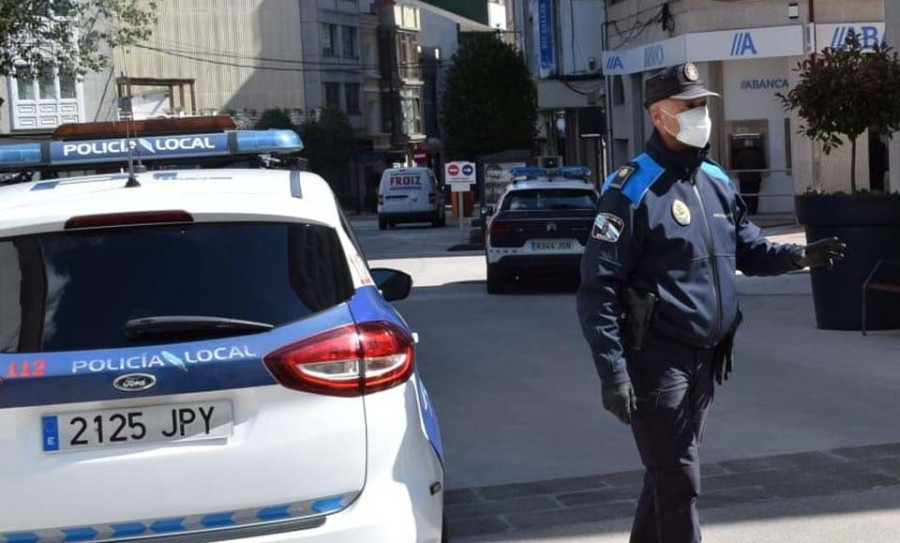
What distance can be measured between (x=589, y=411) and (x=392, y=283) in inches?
136

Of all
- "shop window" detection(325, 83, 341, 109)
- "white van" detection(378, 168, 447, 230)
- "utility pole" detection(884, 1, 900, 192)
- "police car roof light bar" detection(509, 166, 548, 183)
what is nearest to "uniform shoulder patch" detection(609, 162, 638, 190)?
"utility pole" detection(884, 1, 900, 192)

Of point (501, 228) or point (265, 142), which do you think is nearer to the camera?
point (265, 142)

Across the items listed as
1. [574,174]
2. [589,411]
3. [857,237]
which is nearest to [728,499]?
[589,411]

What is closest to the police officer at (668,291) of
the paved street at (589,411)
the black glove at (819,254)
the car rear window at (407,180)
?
the black glove at (819,254)

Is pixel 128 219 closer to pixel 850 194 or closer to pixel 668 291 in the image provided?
pixel 668 291

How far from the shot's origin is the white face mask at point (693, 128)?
491cm

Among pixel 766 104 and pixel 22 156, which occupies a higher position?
pixel 766 104

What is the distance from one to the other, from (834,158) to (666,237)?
2503cm

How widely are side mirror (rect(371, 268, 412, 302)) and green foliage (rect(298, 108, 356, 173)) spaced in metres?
59.6

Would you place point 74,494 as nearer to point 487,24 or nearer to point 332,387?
point 332,387

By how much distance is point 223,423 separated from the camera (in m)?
4.06

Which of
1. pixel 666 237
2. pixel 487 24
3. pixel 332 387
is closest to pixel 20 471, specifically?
pixel 332 387

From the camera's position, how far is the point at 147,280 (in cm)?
416

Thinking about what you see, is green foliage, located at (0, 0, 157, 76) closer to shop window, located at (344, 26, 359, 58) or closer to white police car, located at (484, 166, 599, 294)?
white police car, located at (484, 166, 599, 294)
